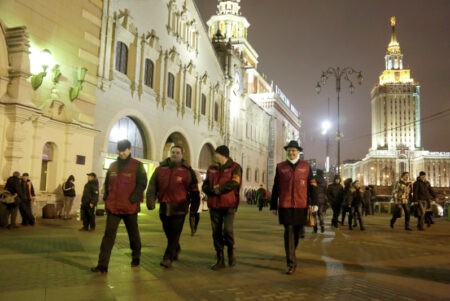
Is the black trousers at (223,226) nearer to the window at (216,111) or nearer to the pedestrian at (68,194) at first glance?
the pedestrian at (68,194)

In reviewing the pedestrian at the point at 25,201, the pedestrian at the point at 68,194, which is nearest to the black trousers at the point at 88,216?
the pedestrian at the point at 25,201

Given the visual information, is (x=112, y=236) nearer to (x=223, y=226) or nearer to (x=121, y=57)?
(x=223, y=226)

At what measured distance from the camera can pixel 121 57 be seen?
2417 cm

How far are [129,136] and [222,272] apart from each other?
19.5 metres

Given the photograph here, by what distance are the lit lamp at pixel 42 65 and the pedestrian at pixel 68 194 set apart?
3510 millimetres

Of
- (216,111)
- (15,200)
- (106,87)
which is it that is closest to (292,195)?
(15,200)

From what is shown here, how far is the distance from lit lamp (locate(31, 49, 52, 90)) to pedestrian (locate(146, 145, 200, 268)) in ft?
33.0

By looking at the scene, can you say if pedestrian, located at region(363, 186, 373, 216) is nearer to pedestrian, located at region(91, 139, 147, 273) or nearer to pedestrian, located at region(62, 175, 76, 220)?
pedestrian, located at region(62, 175, 76, 220)

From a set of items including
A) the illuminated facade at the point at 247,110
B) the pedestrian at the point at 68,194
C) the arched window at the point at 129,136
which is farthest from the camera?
the illuminated facade at the point at 247,110

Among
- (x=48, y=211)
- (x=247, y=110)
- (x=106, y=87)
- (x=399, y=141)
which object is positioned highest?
(x=399, y=141)

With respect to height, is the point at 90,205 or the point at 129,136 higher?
the point at 129,136

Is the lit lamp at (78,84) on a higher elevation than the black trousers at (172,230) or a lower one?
higher

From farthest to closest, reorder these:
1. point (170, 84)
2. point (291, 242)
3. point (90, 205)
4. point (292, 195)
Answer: point (170, 84) < point (90, 205) < point (292, 195) < point (291, 242)

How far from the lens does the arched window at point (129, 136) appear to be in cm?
2339
